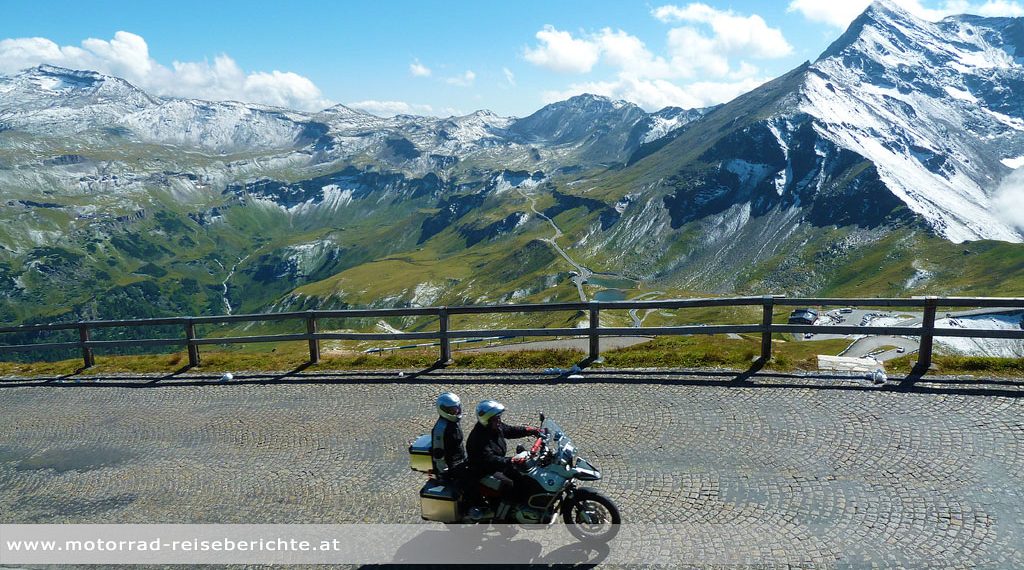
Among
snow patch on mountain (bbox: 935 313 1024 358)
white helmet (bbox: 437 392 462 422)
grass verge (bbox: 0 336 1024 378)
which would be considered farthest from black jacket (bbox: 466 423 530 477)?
snow patch on mountain (bbox: 935 313 1024 358)

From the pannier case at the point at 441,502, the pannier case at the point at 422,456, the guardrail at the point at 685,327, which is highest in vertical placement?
the guardrail at the point at 685,327

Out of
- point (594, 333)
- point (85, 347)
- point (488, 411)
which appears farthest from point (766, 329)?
point (85, 347)

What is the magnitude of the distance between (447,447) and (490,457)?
0.65 m

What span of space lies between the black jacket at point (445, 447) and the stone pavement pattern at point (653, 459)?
1784 mm

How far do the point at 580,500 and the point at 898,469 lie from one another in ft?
17.8

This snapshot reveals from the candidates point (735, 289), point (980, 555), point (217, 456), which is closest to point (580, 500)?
point (980, 555)

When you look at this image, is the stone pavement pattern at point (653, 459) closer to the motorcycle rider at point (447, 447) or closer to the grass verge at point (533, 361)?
the grass verge at point (533, 361)

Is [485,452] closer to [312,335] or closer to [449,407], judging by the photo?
[449,407]

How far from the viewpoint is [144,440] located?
12.9 meters

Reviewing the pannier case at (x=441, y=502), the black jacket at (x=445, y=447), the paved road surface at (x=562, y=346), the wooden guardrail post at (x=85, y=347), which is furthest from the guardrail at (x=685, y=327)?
the pannier case at (x=441, y=502)

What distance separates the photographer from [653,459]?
393 inches

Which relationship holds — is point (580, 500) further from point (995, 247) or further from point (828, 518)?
point (995, 247)

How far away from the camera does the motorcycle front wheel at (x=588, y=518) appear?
759 cm

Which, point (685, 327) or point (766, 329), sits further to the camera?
point (685, 327)
